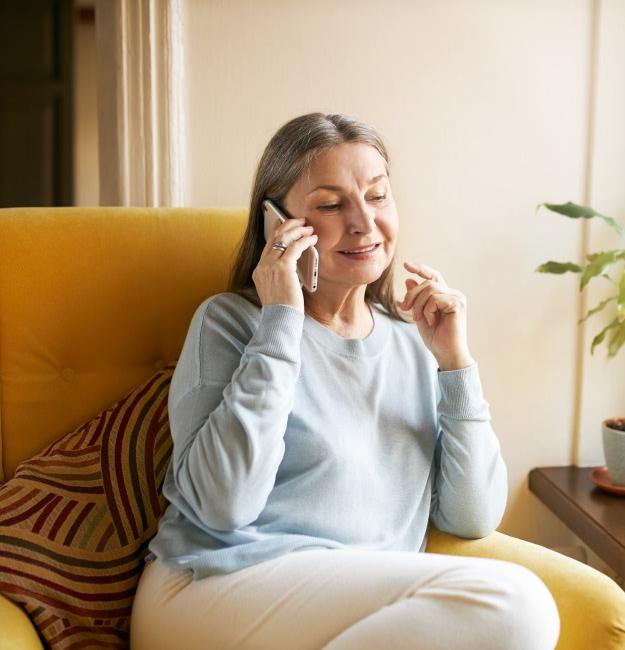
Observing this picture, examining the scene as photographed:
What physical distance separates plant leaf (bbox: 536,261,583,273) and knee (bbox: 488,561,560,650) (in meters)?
0.94

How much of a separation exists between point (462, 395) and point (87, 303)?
678 millimetres

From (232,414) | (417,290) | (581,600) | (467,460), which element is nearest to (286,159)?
(417,290)

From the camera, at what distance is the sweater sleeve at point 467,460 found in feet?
5.02

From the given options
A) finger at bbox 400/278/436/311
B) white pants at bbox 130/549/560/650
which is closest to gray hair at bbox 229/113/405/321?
finger at bbox 400/278/436/311

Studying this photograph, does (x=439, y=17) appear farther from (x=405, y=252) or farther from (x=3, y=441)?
(x=3, y=441)

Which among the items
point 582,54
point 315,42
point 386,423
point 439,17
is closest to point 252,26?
point 315,42

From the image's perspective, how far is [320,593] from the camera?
4.17 feet

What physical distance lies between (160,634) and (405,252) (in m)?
1.05

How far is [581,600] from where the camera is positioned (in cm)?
134

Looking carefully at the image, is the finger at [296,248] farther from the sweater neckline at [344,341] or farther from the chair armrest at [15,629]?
the chair armrest at [15,629]

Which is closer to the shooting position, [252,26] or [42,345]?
[42,345]

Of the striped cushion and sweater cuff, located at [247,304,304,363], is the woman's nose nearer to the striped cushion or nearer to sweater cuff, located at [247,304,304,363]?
sweater cuff, located at [247,304,304,363]

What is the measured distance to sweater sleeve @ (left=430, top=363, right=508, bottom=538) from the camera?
153 cm

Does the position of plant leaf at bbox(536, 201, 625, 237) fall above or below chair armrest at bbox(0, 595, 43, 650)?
above
